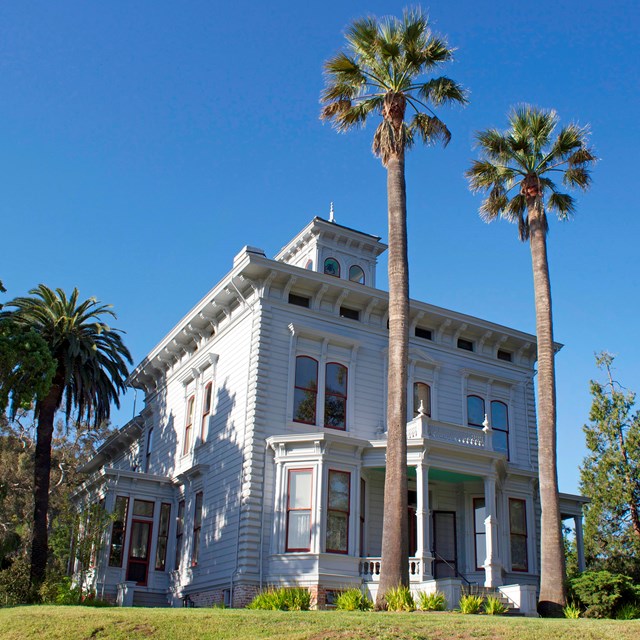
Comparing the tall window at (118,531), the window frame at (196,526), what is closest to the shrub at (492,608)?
the window frame at (196,526)

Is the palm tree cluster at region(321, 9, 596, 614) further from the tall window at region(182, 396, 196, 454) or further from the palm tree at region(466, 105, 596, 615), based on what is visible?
the tall window at region(182, 396, 196, 454)

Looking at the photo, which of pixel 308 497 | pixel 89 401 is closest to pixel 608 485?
pixel 308 497

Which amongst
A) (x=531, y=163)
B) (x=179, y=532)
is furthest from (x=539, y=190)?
(x=179, y=532)

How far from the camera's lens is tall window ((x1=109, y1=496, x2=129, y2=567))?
27656mm

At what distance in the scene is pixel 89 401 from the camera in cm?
3042

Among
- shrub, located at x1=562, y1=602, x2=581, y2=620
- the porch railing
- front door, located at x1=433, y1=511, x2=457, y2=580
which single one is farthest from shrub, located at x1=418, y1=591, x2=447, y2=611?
front door, located at x1=433, y1=511, x2=457, y2=580

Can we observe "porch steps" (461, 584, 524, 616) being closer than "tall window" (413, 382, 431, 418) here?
Yes

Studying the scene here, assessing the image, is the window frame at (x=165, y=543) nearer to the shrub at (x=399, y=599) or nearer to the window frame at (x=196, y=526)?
the window frame at (x=196, y=526)

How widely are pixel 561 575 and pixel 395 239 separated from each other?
10.1m

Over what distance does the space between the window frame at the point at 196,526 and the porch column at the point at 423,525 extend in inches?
298

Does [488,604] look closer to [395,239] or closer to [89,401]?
[395,239]

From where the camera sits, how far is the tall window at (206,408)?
28.3 m

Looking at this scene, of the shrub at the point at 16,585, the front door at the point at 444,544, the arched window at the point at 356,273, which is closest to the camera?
the shrub at the point at 16,585

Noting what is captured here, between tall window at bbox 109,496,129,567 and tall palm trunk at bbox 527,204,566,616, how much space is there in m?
13.9
